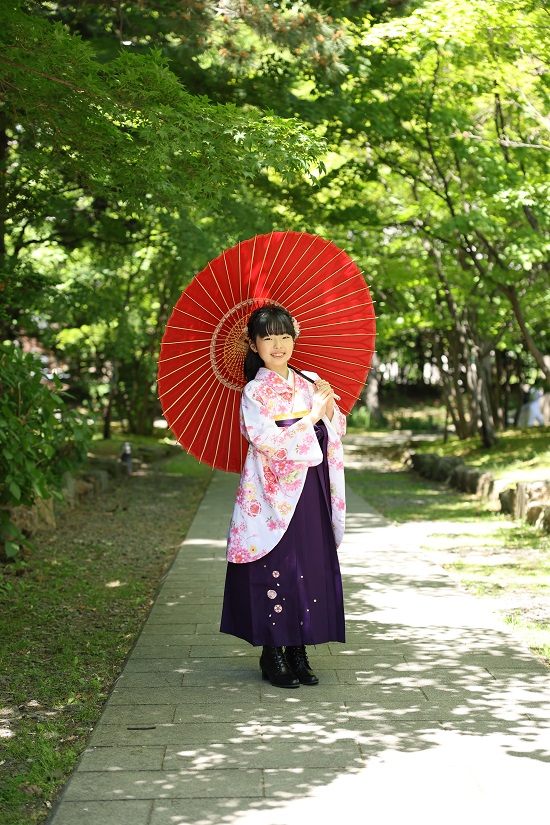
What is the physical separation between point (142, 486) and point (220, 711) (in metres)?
10.2

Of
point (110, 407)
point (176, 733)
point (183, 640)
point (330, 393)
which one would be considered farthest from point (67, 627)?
point (110, 407)

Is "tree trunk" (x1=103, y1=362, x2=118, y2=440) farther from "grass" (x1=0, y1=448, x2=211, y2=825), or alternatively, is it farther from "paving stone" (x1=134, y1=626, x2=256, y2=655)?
"paving stone" (x1=134, y1=626, x2=256, y2=655)

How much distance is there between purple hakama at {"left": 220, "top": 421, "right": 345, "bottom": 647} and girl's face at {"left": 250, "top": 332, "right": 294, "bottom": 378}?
555 mm

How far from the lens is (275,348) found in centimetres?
477

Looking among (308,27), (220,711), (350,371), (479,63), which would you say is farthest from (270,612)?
(479,63)

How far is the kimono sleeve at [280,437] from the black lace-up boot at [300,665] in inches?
37.2

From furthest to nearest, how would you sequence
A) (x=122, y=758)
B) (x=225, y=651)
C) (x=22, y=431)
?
(x=22, y=431) < (x=225, y=651) < (x=122, y=758)

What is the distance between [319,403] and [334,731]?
4.98 feet

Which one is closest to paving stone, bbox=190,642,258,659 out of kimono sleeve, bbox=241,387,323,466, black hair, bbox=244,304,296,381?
kimono sleeve, bbox=241,387,323,466

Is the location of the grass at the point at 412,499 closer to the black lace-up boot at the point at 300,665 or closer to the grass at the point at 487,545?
the grass at the point at 487,545

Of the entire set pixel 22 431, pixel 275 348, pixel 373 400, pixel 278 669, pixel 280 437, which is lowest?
pixel 278 669

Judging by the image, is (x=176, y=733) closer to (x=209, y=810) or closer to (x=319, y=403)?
(x=209, y=810)

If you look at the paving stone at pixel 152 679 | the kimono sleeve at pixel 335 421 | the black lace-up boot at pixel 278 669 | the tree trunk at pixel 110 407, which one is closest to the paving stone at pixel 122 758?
the paving stone at pixel 152 679

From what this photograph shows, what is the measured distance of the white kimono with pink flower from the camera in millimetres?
4727
